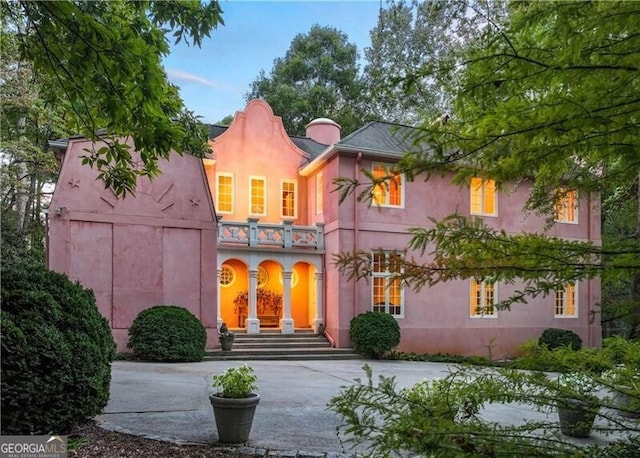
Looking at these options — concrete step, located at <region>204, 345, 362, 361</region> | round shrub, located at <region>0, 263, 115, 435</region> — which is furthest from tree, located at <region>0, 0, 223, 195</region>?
concrete step, located at <region>204, 345, 362, 361</region>

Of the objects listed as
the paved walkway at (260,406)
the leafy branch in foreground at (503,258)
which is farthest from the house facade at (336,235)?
the leafy branch in foreground at (503,258)

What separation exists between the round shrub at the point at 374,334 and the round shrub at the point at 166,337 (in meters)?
4.43

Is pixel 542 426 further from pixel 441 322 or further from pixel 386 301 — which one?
pixel 441 322

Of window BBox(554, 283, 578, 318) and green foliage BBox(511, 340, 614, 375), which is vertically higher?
green foliage BBox(511, 340, 614, 375)

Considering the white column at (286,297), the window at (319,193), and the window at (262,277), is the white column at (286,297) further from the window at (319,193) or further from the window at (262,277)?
the window at (319,193)

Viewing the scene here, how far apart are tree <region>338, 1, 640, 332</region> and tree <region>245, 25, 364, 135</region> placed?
83.9 feet

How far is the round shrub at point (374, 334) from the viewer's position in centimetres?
1395

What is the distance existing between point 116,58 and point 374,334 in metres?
11.8

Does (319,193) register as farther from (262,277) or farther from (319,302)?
(262,277)

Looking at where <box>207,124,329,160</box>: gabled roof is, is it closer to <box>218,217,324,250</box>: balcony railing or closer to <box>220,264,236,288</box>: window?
<box>218,217,324,250</box>: balcony railing

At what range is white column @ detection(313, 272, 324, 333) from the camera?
15648 millimetres

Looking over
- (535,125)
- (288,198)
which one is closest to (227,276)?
(288,198)

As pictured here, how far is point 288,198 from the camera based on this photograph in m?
17.5

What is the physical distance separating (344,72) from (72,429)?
2658 cm
